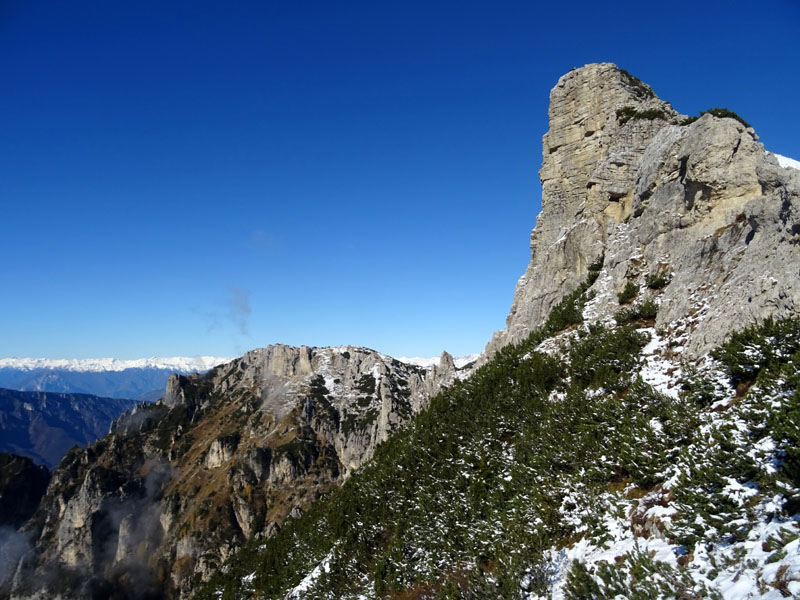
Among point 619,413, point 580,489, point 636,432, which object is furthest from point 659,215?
point 580,489

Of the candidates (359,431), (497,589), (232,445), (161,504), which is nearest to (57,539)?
(161,504)

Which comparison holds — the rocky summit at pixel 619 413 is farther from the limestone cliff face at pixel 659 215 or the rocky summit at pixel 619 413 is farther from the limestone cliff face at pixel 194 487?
the limestone cliff face at pixel 194 487

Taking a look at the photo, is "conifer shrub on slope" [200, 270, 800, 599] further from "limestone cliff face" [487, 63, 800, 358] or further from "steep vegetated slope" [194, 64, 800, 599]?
"limestone cliff face" [487, 63, 800, 358]

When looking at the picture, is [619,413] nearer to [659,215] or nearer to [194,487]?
[659,215]

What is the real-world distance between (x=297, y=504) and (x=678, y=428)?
152062 millimetres

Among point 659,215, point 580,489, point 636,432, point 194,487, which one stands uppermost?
point 659,215

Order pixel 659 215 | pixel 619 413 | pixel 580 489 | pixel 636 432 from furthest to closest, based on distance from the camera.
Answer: pixel 659 215 → pixel 619 413 → pixel 580 489 → pixel 636 432

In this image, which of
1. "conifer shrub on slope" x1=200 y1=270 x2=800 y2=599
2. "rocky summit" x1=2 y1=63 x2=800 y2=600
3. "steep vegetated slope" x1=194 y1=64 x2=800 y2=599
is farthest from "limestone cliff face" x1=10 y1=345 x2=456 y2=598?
"conifer shrub on slope" x1=200 y1=270 x2=800 y2=599

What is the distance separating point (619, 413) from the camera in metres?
17.9

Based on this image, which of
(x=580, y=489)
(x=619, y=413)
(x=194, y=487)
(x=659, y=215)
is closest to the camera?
(x=580, y=489)

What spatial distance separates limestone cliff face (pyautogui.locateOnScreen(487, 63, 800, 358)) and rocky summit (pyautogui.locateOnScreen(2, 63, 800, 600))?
15cm

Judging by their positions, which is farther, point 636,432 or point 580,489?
point 580,489

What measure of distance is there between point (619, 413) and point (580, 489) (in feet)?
12.3

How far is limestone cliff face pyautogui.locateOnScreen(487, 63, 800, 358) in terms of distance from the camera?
782 inches
